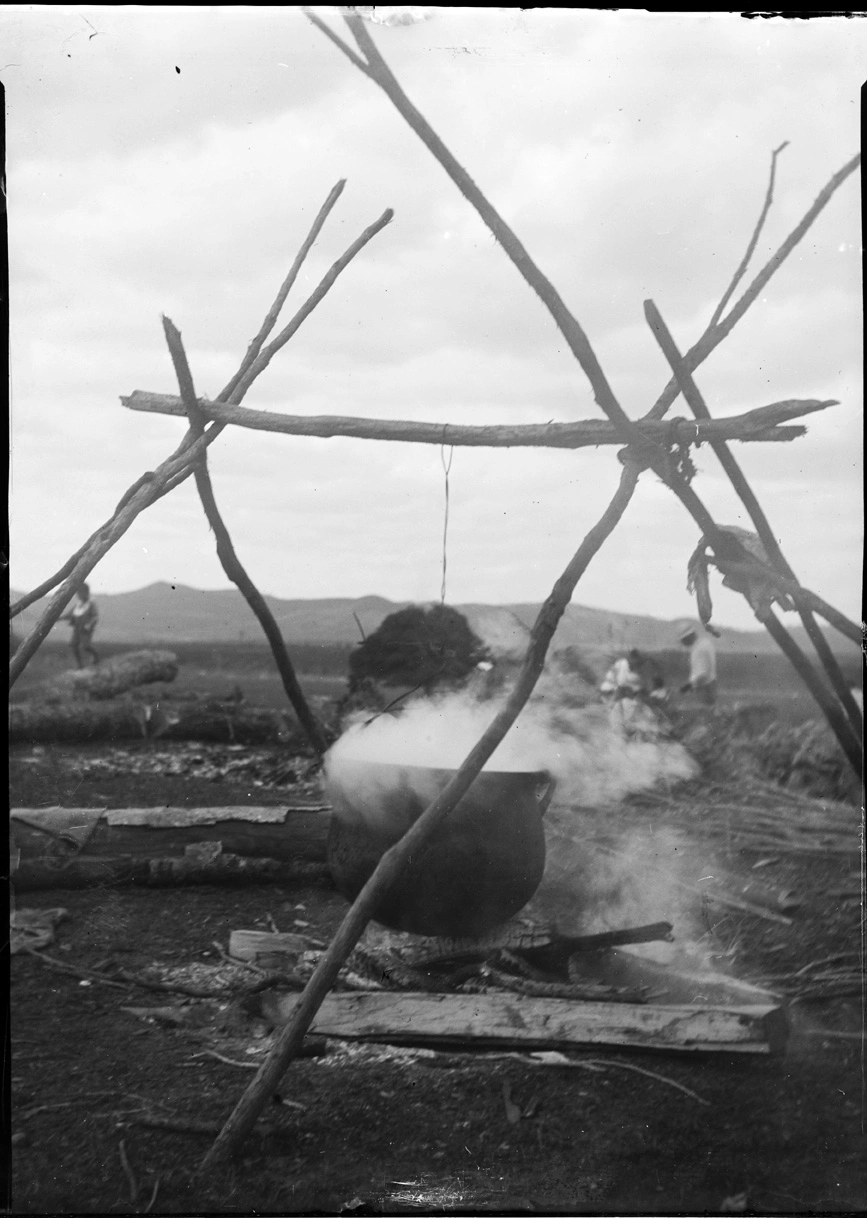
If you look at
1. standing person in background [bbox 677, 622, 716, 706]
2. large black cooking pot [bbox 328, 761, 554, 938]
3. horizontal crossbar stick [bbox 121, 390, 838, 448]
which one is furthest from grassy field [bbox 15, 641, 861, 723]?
horizontal crossbar stick [bbox 121, 390, 838, 448]

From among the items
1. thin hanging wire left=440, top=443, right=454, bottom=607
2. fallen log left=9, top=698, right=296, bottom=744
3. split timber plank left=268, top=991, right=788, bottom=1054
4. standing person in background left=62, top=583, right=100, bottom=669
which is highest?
thin hanging wire left=440, top=443, right=454, bottom=607

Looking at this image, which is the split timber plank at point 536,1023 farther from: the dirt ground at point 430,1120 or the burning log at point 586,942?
the burning log at point 586,942

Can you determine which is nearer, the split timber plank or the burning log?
the split timber plank

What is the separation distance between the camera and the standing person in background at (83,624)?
3.70 meters

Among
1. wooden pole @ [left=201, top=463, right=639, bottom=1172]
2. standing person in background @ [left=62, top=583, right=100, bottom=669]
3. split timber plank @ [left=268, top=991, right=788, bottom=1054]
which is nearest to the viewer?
wooden pole @ [left=201, top=463, right=639, bottom=1172]

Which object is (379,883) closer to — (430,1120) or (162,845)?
(430,1120)

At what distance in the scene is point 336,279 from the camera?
3.61 meters

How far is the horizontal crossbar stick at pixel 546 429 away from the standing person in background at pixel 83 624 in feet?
3.13

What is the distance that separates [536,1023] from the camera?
3297 millimetres

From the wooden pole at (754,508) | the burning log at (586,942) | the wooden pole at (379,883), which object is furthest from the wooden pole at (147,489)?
the burning log at (586,942)

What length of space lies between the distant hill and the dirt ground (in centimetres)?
64

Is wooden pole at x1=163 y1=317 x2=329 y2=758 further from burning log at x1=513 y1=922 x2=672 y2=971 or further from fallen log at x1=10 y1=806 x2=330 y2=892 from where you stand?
burning log at x1=513 y1=922 x2=672 y2=971

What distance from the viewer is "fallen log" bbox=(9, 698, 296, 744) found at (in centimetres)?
390

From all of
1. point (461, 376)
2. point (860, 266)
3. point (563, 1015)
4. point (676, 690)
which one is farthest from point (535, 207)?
point (563, 1015)
